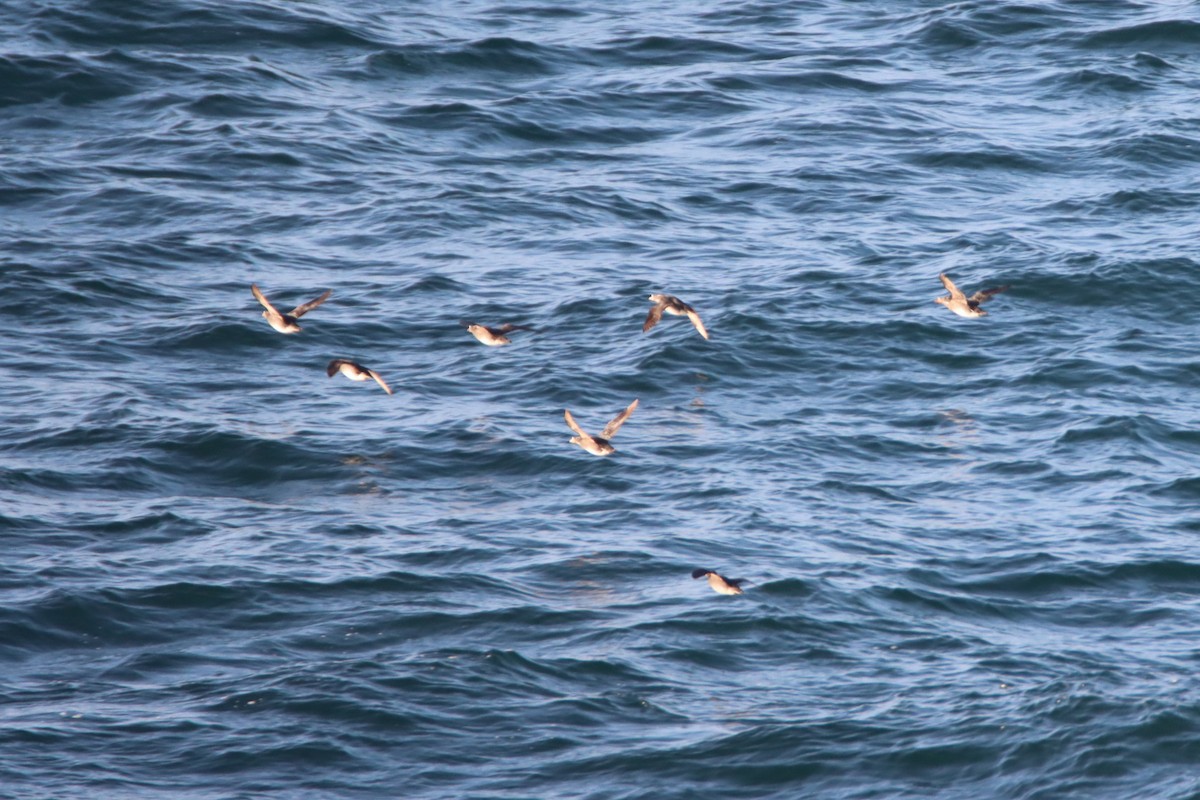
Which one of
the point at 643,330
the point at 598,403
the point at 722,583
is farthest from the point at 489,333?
the point at 722,583

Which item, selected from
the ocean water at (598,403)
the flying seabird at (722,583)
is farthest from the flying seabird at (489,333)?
the flying seabird at (722,583)

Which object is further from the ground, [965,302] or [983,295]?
[983,295]

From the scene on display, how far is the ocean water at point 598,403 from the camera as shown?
14.6 metres

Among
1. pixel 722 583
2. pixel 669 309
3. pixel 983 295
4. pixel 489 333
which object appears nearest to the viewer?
pixel 722 583

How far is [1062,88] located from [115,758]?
76.2 feet

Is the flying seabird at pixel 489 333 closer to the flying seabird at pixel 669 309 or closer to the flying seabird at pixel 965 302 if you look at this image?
the flying seabird at pixel 669 309

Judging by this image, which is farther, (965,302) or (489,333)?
(965,302)

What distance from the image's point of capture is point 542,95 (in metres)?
30.5

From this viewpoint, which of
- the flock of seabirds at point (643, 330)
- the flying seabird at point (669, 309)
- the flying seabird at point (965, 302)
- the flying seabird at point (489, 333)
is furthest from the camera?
the flying seabird at point (965, 302)

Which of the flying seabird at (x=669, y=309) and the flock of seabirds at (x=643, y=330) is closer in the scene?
the flock of seabirds at (x=643, y=330)

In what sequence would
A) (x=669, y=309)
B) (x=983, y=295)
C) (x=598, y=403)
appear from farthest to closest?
1. (x=598, y=403)
2. (x=983, y=295)
3. (x=669, y=309)

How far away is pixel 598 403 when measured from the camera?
68.5 ft

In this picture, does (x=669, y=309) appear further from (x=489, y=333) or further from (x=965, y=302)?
(x=965, y=302)

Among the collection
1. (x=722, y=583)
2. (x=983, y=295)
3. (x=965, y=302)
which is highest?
→ (x=983, y=295)
